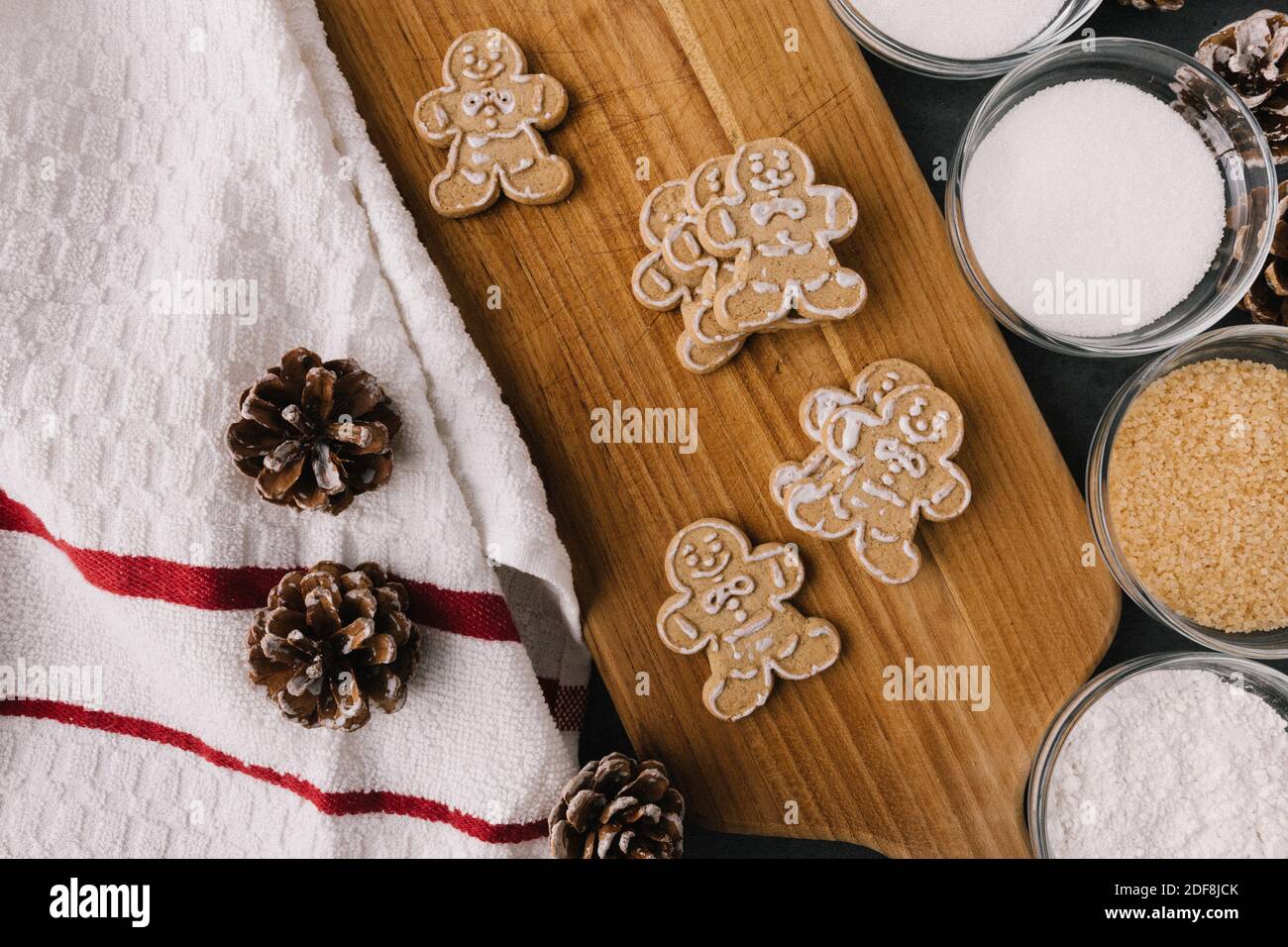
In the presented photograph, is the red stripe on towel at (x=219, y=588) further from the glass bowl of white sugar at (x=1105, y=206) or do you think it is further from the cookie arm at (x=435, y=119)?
the glass bowl of white sugar at (x=1105, y=206)

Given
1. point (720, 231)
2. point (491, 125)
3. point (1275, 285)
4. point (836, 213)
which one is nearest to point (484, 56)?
point (491, 125)

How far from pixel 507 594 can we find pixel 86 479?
0.51m

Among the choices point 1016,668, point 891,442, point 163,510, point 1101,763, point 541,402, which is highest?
point 163,510

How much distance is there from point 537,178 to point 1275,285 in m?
0.97

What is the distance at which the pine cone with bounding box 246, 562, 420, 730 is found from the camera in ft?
3.06

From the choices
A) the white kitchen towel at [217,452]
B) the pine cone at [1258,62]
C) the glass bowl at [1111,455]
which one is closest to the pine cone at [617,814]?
the white kitchen towel at [217,452]

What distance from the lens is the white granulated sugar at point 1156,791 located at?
1.03m

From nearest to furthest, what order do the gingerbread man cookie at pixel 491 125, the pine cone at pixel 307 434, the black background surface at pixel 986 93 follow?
the pine cone at pixel 307 434, the gingerbread man cookie at pixel 491 125, the black background surface at pixel 986 93

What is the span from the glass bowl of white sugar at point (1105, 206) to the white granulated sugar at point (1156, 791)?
477 mm

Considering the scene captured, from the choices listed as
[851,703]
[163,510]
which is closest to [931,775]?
[851,703]

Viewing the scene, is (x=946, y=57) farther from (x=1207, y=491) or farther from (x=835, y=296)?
(x=1207, y=491)

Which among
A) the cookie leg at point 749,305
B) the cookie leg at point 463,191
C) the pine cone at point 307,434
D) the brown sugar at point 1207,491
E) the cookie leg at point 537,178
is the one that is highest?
the cookie leg at point 463,191

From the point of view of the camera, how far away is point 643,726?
104cm
